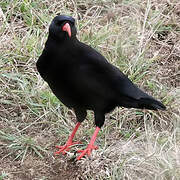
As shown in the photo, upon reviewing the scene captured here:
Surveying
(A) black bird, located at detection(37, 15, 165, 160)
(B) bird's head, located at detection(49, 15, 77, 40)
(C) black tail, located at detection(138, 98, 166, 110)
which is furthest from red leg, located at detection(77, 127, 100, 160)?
Answer: (B) bird's head, located at detection(49, 15, 77, 40)

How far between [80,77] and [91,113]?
889mm

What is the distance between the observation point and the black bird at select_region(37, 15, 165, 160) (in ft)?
10.3

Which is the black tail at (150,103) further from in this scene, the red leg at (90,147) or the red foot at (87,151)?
the red foot at (87,151)

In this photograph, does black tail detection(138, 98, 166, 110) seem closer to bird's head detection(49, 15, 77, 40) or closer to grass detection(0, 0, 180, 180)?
grass detection(0, 0, 180, 180)

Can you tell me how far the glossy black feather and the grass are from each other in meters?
0.36

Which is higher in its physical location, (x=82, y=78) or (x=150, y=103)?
(x=82, y=78)

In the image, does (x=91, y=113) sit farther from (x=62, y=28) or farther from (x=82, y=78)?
(x=62, y=28)

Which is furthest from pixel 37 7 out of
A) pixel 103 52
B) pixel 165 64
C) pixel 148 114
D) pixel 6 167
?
pixel 6 167

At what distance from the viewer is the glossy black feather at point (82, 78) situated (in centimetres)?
314

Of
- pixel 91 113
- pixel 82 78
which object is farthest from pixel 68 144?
pixel 82 78

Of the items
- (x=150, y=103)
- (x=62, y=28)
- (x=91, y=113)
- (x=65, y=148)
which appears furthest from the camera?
(x=91, y=113)

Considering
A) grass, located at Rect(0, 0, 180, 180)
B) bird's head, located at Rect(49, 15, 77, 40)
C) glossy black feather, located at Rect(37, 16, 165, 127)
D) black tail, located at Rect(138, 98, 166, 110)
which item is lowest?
grass, located at Rect(0, 0, 180, 180)

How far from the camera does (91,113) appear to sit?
4.01 meters

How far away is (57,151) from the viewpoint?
141 inches
